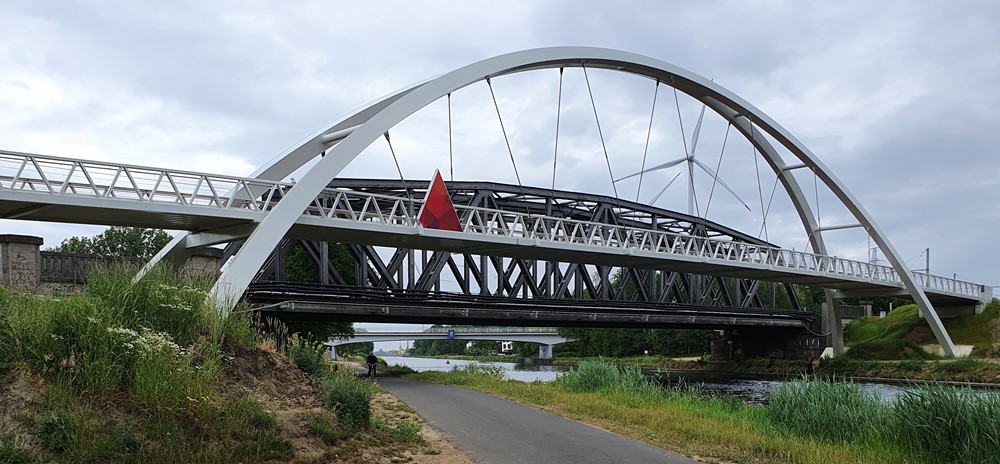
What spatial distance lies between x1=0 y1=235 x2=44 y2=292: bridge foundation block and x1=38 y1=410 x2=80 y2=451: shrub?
1671cm

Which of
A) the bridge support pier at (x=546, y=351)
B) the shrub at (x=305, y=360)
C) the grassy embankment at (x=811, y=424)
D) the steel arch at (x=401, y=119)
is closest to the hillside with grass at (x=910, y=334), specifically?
the steel arch at (x=401, y=119)

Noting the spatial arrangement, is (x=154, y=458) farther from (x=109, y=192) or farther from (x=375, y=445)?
(x=109, y=192)

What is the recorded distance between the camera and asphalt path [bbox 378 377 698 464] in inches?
465

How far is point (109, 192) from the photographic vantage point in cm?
2370

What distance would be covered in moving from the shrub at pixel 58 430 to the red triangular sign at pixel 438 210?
21.6 meters

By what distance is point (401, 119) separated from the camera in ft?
91.6

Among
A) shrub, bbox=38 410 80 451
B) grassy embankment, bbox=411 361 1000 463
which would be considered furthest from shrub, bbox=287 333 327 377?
shrub, bbox=38 410 80 451

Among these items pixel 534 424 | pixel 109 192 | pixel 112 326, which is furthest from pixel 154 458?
pixel 109 192

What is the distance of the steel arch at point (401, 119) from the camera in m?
25.3

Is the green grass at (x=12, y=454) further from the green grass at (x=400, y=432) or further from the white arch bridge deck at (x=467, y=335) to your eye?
the white arch bridge deck at (x=467, y=335)

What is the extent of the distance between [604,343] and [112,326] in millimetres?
96153

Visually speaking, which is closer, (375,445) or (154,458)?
(154,458)

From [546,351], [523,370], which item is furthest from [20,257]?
[546,351]

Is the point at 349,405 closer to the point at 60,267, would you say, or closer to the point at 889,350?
the point at 60,267
